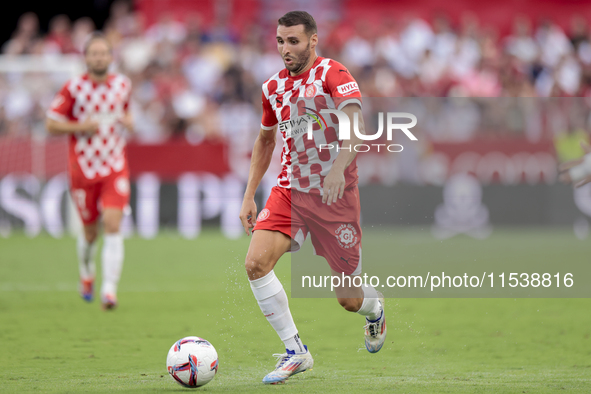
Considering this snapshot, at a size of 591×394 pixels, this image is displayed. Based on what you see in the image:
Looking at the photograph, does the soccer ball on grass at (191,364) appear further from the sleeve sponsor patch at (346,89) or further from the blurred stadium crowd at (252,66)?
the blurred stadium crowd at (252,66)

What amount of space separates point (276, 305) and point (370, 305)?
2.43ft

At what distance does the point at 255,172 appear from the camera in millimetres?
5801

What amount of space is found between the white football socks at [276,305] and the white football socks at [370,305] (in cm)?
56

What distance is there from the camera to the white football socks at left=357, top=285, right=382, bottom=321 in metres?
5.82

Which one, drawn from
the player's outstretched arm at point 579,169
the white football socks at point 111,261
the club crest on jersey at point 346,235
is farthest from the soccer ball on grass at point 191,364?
the white football socks at point 111,261

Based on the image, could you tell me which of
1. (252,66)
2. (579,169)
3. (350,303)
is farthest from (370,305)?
(252,66)

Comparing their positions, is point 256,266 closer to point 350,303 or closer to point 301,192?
point 301,192

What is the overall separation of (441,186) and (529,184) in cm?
162

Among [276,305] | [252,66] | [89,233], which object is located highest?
Answer: [252,66]

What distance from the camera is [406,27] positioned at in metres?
17.8

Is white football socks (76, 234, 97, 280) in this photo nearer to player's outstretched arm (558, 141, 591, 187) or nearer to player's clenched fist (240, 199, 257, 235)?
player's clenched fist (240, 199, 257, 235)

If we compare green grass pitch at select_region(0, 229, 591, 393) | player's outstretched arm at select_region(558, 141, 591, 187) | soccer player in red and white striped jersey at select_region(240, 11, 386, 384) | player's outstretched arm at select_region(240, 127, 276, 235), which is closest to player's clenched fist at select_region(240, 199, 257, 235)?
player's outstretched arm at select_region(240, 127, 276, 235)

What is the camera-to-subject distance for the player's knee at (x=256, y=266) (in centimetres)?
538

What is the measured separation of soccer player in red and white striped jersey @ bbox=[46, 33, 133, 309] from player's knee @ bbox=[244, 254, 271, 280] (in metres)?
3.58
